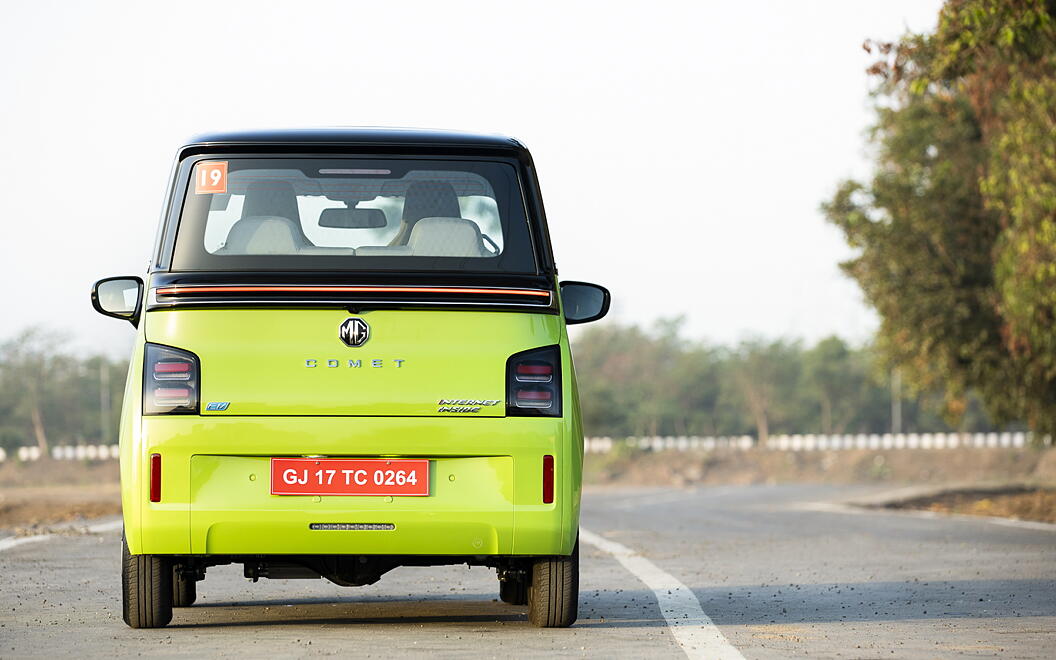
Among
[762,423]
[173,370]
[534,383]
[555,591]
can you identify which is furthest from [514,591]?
[762,423]

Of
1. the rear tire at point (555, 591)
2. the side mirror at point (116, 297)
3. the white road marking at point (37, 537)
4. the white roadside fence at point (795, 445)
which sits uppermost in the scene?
the side mirror at point (116, 297)

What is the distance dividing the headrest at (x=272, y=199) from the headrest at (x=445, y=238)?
1.90 ft

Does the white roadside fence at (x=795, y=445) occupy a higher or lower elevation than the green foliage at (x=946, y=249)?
lower

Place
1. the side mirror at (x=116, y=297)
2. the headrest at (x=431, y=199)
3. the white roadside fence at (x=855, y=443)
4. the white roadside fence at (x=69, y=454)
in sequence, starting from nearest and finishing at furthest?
1. the headrest at (x=431, y=199)
2. the side mirror at (x=116, y=297)
3. the white roadside fence at (x=69, y=454)
4. the white roadside fence at (x=855, y=443)

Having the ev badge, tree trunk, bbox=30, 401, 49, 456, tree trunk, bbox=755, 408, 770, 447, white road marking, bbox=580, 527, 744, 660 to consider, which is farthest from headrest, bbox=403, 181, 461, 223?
tree trunk, bbox=755, 408, 770, 447

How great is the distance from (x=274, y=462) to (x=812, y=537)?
1198 centimetres

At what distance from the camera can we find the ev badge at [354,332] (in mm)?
7672

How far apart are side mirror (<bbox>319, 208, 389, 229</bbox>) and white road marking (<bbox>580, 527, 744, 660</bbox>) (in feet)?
7.83

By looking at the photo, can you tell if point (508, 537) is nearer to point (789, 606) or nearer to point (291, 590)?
point (789, 606)

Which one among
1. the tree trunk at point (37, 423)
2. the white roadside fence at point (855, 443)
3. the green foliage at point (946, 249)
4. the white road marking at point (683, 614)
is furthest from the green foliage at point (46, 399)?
the white road marking at point (683, 614)

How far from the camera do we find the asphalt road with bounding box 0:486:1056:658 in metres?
7.80

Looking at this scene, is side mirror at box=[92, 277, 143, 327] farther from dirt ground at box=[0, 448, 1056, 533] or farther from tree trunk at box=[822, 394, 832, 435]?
tree trunk at box=[822, 394, 832, 435]

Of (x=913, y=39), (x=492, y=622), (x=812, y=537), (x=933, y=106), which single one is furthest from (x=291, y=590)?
(x=933, y=106)

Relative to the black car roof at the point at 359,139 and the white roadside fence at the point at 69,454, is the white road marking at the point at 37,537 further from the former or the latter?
the white roadside fence at the point at 69,454
